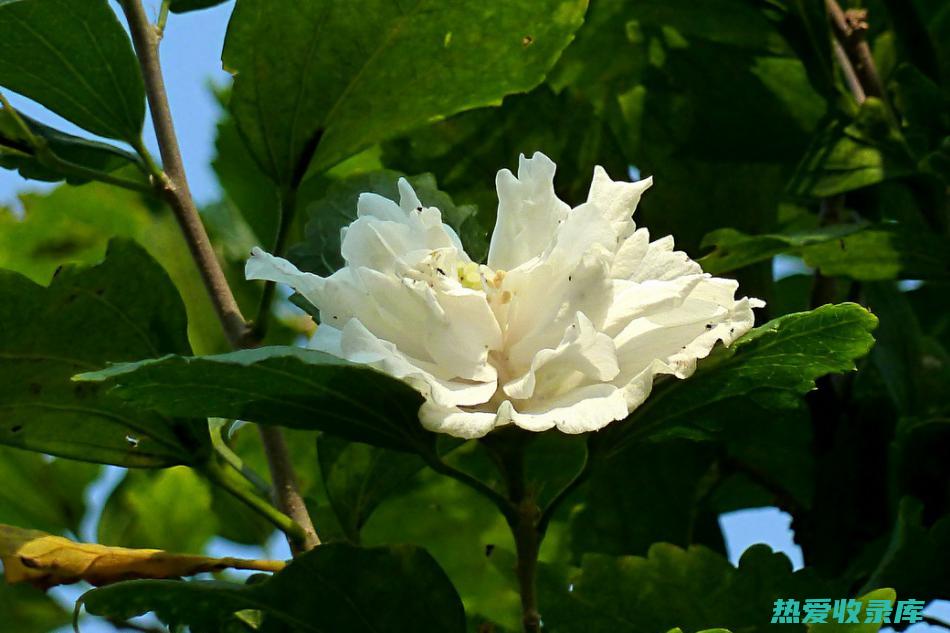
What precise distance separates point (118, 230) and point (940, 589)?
0.97 meters

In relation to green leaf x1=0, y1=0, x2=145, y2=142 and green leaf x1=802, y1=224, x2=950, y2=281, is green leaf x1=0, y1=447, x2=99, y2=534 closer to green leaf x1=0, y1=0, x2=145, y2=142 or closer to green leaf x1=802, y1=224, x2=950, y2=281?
green leaf x1=0, y1=0, x2=145, y2=142

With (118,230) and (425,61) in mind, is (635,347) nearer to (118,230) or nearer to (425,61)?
(425,61)

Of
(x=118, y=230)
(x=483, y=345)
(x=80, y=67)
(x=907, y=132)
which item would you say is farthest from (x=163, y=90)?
(x=907, y=132)

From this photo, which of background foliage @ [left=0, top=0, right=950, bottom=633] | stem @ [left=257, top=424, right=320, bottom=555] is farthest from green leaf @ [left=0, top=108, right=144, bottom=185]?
stem @ [left=257, top=424, right=320, bottom=555]

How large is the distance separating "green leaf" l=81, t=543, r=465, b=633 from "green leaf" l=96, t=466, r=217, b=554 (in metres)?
0.58

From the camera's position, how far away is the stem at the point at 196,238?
91 cm

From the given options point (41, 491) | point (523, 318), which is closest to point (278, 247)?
point (523, 318)

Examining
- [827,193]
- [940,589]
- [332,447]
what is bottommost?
[940,589]

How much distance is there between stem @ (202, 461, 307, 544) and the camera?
0.87 meters

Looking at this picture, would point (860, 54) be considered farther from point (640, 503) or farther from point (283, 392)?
point (283, 392)

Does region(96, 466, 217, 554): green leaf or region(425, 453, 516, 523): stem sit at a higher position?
region(425, 453, 516, 523): stem

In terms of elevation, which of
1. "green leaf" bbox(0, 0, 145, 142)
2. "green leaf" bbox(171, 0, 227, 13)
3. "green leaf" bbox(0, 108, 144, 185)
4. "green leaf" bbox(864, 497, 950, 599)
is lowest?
"green leaf" bbox(864, 497, 950, 599)

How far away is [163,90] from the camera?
0.97 metres

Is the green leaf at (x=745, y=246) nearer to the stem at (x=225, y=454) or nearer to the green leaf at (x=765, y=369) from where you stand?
the green leaf at (x=765, y=369)
